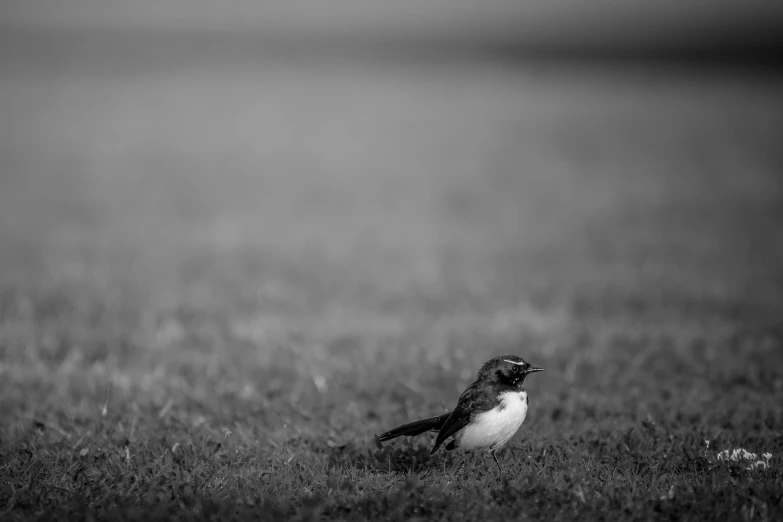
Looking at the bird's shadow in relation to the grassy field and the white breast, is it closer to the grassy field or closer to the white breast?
the grassy field

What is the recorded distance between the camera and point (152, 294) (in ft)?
42.3

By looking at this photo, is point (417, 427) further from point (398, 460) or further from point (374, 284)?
point (374, 284)

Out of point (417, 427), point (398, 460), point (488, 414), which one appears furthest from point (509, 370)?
point (398, 460)

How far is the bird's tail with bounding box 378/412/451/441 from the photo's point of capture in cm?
650

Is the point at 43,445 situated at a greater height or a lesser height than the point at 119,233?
lesser

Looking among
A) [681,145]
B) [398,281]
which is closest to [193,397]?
[398,281]

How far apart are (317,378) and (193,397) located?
141 centimetres

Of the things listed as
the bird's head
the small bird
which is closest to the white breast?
the small bird

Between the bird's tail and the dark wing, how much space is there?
0.17 meters

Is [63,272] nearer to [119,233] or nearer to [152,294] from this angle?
[152,294]

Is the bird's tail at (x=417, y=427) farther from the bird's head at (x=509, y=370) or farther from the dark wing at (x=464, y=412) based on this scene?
the bird's head at (x=509, y=370)

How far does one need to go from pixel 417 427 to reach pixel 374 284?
755 centimetres

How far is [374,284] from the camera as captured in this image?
14.1 m

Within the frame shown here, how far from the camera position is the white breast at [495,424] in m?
6.14
